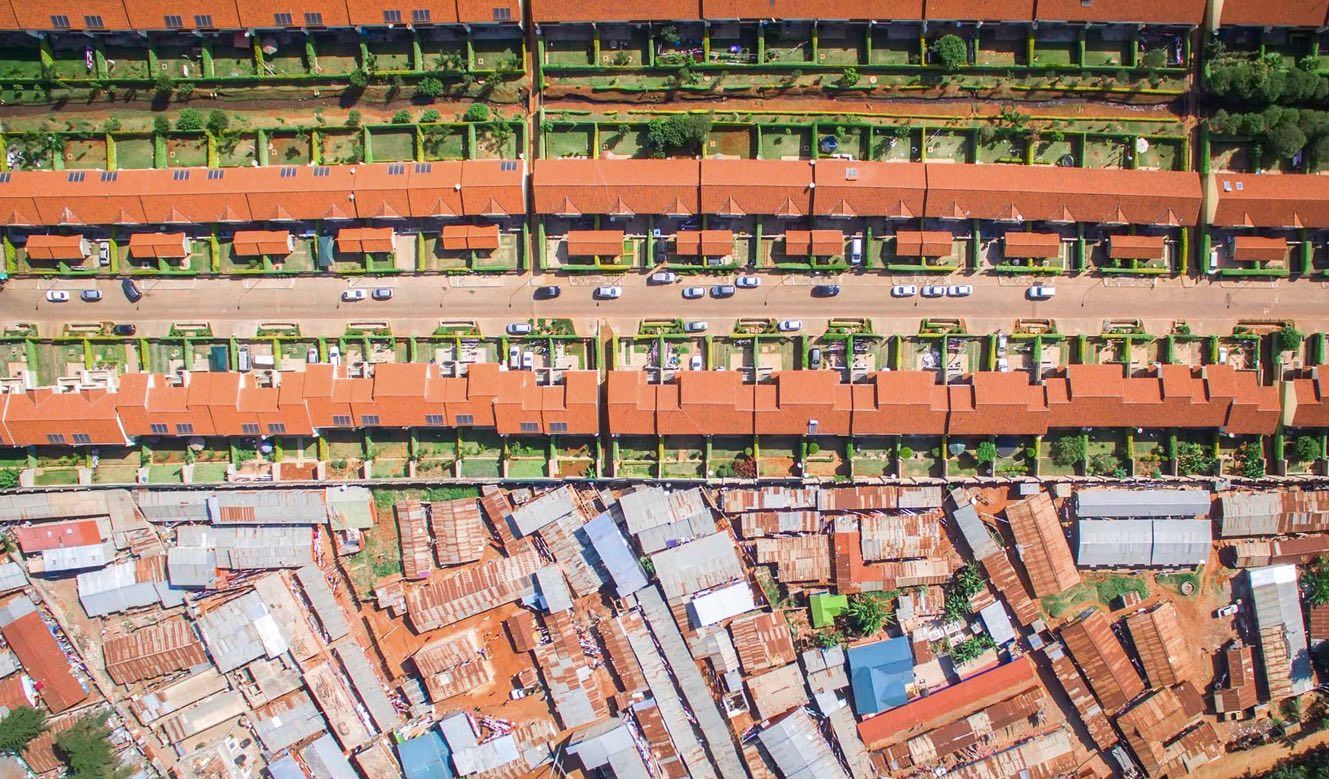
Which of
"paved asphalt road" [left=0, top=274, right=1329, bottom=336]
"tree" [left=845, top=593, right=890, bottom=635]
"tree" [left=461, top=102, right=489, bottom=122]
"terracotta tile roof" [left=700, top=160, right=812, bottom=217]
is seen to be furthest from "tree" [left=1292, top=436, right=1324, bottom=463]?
"tree" [left=461, top=102, right=489, bottom=122]

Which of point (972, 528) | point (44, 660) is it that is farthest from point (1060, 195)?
point (44, 660)

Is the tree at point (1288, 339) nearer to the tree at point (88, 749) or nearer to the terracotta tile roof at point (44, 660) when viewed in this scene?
the tree at point (88, 749)

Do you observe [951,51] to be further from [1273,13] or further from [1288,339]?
[1288,339]

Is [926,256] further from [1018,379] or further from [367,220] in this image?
[367,220]

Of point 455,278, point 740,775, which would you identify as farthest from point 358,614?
point 740,775

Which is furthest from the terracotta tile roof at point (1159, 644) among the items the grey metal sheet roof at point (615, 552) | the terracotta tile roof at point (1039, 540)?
the grey metal sheet roof at point (615, 552)

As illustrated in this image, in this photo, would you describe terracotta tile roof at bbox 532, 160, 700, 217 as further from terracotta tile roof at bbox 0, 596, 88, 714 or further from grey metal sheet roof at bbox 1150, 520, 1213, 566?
terracotta tile roof at bbox 0, 596, 88, 714
